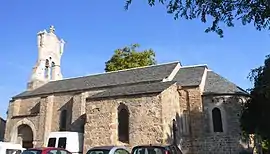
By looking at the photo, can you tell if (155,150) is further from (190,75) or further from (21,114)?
(21,114)

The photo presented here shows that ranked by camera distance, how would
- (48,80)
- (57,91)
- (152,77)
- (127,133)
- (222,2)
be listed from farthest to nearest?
(48,80) < (57,91) < (152,77) < (127,133) < (222,2)

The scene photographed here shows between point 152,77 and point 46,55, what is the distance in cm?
1735

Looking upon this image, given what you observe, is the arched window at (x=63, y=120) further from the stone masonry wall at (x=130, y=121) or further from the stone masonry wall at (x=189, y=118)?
the stone masonry wall at (x=189, y=118)

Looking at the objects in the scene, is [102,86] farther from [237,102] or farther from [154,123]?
[237,102]

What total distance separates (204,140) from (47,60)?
23.8 m

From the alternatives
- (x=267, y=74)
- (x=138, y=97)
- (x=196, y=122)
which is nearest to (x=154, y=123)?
(x=138, y=97)

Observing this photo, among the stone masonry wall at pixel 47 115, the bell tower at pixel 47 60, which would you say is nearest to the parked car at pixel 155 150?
the stone masonry wall at pixel 47 115

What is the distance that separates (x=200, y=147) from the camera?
22.2 m

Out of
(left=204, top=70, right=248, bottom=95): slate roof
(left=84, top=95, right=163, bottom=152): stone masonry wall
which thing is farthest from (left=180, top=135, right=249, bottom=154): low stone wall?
(left=84, top=95, right=163, bottom=152): stone masonry wall

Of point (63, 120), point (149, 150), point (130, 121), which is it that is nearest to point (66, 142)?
point (130, 121)

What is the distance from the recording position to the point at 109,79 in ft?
97.1

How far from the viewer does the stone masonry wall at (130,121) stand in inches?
782

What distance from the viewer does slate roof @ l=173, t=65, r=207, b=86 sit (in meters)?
24.5

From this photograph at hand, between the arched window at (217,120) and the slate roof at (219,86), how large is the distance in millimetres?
1500
